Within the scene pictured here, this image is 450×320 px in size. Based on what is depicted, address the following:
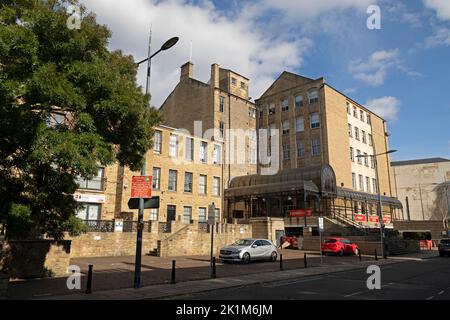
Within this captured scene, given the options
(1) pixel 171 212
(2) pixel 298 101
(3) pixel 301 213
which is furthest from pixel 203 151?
(2) pixel 298 101

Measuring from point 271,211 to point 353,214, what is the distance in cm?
1035

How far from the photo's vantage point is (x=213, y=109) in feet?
148

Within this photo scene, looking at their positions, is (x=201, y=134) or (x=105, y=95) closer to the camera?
(x=105, y=95)

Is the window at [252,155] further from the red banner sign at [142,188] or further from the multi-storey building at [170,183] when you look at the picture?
the red banner sign at [142,188]

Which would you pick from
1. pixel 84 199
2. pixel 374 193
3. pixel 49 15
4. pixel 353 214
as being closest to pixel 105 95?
pixel 49 15

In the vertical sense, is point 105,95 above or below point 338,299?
above

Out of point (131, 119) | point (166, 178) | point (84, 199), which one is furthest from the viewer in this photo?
point (166, 178)

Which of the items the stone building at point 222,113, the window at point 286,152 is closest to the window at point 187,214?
the stone building at point 222,113

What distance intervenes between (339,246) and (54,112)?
25257 millimetres

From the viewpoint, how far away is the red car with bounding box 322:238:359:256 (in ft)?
96.2

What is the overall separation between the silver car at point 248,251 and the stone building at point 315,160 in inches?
557

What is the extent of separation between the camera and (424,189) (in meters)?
70.2

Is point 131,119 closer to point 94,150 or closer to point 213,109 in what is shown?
point 94,150
